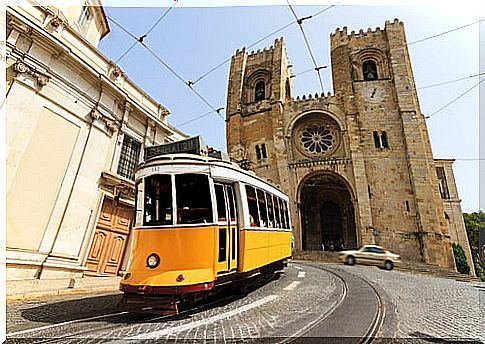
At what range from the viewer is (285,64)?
100 feet

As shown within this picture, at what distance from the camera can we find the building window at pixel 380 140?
810cm

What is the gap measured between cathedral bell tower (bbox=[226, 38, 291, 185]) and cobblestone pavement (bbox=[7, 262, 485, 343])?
17903mm

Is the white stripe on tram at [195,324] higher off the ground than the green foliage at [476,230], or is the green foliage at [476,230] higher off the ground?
the green foliage at [476,230]

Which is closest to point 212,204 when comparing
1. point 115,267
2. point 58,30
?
point 115,267

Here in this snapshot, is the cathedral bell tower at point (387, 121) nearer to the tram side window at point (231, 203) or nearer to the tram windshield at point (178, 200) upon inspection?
the tram side window at point (231, 203)

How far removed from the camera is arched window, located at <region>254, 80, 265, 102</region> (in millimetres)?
29956

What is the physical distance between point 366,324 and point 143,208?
418 cm

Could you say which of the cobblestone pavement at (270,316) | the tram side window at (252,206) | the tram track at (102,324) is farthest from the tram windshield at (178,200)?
the cobblestone pavement at (270,316)

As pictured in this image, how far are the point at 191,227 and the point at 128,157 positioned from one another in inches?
317

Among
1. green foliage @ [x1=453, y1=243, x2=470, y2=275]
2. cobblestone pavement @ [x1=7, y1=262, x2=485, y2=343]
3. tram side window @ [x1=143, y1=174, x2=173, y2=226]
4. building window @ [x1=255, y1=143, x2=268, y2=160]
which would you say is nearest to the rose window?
building window @ [x1=255, y1=143, x2=268, y2=160]

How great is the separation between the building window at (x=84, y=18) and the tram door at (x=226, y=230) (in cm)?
1272

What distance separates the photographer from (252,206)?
5422 millimetres

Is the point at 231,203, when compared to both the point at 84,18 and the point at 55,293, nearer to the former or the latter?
the point at 55,293

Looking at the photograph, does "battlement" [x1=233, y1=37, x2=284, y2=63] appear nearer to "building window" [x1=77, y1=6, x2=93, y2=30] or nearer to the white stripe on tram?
"building window" [x1=77, y1=6, x2=93, y2=30]
